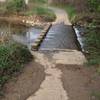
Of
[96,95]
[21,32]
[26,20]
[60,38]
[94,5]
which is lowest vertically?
[26,20]

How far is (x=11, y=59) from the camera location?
436 inches

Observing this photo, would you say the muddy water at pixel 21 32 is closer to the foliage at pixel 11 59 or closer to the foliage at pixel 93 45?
the foliage at pixel 93 45

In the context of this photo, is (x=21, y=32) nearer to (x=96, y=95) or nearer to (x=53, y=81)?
(x=53, y=81)

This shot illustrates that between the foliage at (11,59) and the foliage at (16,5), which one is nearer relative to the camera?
the foliage at (11,59)

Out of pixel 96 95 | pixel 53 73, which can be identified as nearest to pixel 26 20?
pixel 53 73

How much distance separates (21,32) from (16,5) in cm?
682

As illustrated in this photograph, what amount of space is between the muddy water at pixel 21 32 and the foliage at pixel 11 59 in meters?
5.05

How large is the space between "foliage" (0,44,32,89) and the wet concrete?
3.11 metres

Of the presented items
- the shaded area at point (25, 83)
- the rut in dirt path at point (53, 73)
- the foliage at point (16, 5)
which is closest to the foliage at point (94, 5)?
the foliage at point (16, 5)

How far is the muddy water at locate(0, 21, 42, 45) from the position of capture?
1816cm

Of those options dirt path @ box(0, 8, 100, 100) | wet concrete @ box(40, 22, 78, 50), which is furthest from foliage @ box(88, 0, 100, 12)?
dirt path @ box(0, 8, 100, 100)

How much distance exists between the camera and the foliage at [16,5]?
2742 cm

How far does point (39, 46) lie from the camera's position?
51.4 feet

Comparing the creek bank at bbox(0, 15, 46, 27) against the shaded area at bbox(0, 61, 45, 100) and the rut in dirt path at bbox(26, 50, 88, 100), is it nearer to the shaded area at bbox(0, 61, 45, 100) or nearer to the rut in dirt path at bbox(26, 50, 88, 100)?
the rut in dirt path at bbox(26, 50, 88, 100)
